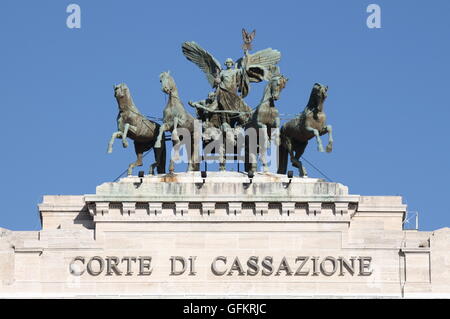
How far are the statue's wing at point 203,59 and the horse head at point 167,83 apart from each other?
12.4ft

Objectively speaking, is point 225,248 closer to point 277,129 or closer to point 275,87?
point 277,129

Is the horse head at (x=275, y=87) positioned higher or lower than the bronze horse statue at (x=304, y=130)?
higher

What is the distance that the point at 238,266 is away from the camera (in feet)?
408

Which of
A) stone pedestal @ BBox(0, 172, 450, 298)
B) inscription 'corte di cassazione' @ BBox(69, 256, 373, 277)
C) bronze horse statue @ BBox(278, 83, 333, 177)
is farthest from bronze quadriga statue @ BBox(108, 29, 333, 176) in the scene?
inscription 'corte di cassazione' @ BBox(69, 256, 373, 277)

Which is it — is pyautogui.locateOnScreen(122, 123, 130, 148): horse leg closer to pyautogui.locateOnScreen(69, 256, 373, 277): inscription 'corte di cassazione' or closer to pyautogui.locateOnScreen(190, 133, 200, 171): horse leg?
pyautogui.locateOnScreen(190, 133, 200, 171): horse leg

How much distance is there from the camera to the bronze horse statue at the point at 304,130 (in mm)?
125812

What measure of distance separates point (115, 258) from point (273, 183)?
6725 mm

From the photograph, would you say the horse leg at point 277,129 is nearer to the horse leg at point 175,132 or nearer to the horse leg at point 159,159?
the horse leg at point 175,132

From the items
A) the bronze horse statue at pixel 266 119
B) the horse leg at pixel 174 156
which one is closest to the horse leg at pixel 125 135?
the horse leg at pixel 174 156

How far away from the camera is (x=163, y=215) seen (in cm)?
12494

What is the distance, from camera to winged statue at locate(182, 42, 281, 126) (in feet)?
427

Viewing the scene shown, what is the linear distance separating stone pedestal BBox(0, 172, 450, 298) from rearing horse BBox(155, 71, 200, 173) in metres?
2.49

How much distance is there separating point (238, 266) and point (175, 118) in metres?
6.84

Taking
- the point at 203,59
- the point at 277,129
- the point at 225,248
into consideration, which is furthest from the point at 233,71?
the point at 225,248
